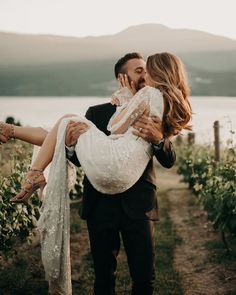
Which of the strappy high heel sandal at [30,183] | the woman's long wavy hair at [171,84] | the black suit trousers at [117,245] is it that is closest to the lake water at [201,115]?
the woman's long wavy hair at [171,84]

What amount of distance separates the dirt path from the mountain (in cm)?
3789

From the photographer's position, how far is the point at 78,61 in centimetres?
8669

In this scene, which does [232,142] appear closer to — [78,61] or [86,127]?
[86,127]

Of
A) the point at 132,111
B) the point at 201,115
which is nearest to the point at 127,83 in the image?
the point at 132,111

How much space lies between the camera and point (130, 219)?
10.4 feet

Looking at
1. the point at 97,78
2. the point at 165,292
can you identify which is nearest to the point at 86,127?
the point at 165,292

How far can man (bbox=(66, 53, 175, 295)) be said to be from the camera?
3.17 meters

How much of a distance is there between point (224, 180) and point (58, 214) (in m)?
3.24

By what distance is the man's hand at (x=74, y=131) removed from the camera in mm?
3254

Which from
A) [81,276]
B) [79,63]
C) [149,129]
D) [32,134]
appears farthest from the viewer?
[79,63]

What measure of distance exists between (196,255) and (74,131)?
3.41 m

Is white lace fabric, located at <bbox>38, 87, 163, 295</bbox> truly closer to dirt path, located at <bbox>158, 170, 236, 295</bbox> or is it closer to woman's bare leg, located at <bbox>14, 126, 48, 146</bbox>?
woman's bare leg, located at <bbox>14, 126, 48, 146</bbox>

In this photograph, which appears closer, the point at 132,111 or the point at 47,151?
the point at 132,111

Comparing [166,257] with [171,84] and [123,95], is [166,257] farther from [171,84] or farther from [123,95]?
[171,84]
